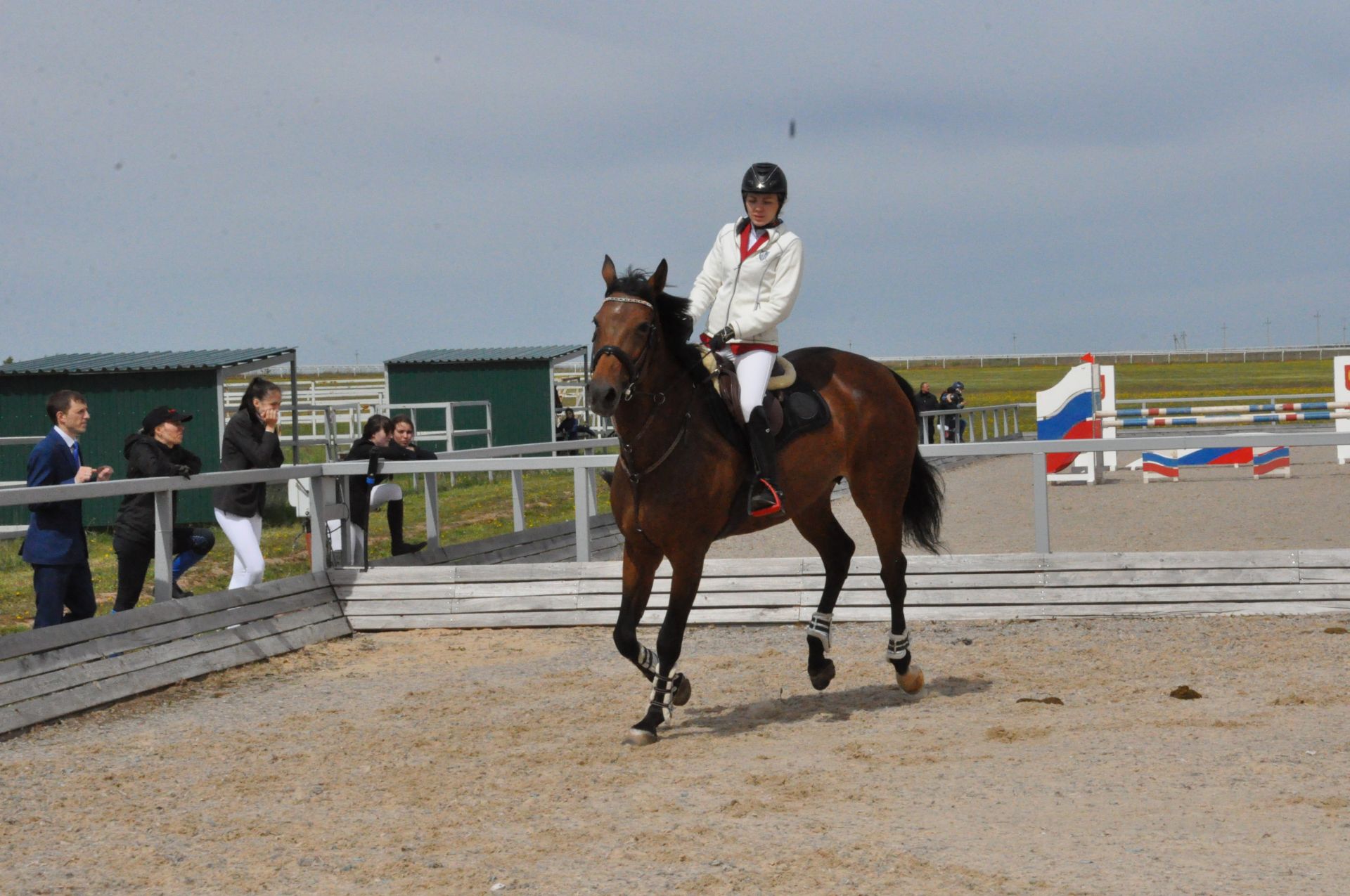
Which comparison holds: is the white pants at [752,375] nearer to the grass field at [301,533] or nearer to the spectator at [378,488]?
the spectator at [378,488]

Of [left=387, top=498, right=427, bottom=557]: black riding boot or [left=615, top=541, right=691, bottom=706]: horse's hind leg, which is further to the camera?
[left=387, top=498, right=427, bottom=557]: black riding boot

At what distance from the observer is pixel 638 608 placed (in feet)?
22.0

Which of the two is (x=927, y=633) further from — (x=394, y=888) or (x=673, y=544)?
(x=394, y=888)

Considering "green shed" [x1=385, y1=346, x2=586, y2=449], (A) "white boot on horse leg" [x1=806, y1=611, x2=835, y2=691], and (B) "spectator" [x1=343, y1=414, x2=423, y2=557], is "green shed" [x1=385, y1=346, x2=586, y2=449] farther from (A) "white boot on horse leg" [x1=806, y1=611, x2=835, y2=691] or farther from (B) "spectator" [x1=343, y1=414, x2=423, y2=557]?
(A) "white boot on horse leg" [x1=806, y1=611, x2=835, y2=691]

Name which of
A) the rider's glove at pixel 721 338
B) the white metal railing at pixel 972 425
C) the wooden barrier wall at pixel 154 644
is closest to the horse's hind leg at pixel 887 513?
the rider's glove at pixel 721 338

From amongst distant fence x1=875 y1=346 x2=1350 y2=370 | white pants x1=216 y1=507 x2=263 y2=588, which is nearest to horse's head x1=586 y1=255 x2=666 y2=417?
white pants x1=216 y1=507 x2=263 y2=588

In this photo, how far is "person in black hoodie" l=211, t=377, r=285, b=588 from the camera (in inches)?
373

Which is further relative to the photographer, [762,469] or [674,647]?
[762,469]

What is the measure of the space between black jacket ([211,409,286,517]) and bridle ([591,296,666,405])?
4.11 meters

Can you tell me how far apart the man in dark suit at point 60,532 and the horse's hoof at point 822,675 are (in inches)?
161

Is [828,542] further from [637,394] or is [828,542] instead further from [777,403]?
[637,394]

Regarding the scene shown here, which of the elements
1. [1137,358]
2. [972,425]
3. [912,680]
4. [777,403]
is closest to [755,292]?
[777,403]

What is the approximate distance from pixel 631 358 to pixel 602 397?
0.34 m

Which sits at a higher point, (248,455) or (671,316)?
(671,316)
